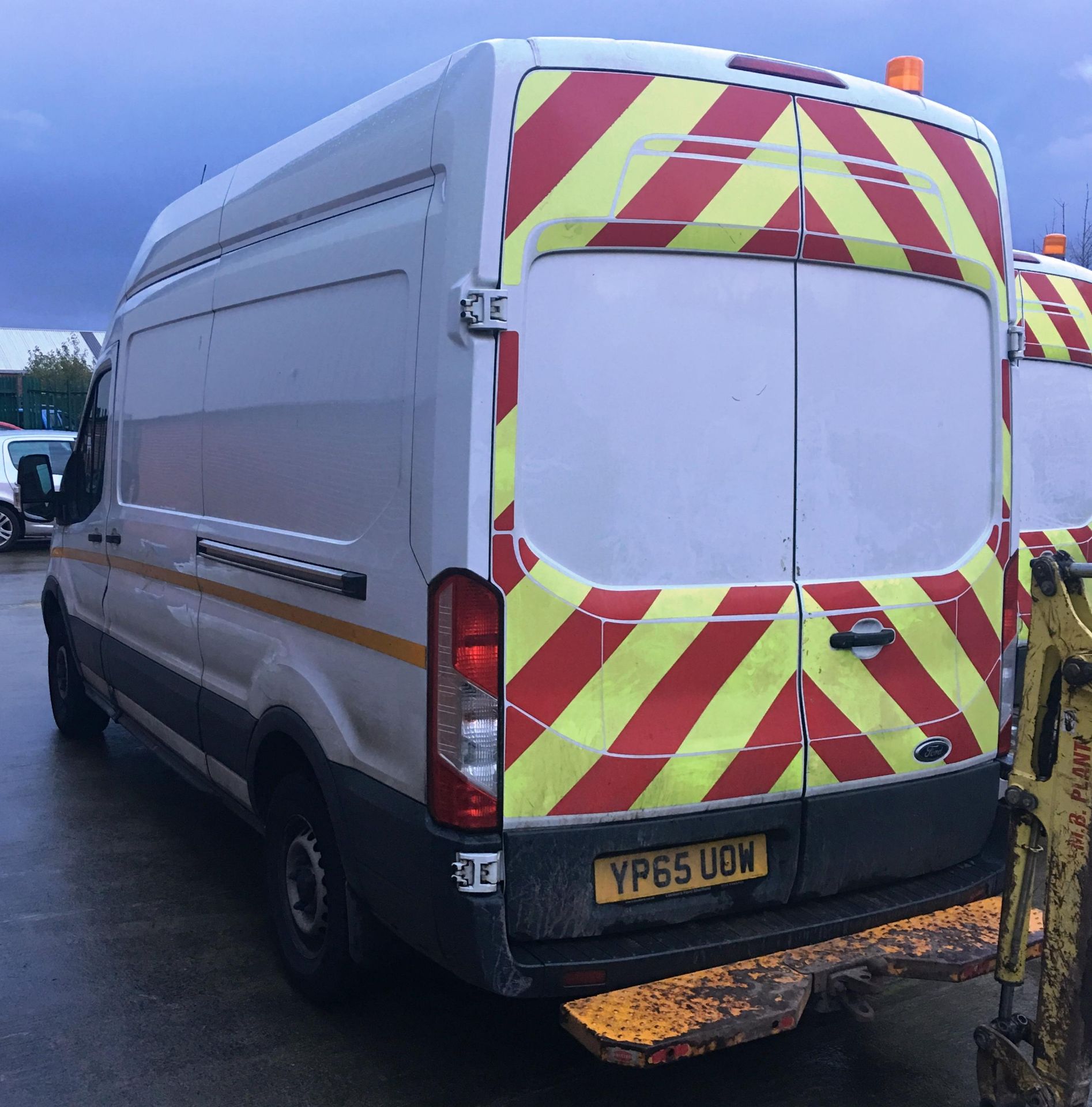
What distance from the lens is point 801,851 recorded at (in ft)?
10.5

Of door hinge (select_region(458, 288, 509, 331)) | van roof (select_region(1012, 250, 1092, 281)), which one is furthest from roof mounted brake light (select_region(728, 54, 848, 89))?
van roof (select_region(1012, 250, 1092, 281))

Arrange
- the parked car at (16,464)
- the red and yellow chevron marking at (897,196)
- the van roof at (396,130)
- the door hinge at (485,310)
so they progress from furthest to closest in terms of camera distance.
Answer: the parked car at (16,464) → the red and yellow chevron marking at (897,196) → the van roof at (396,130) → the door hinge at (485,310)

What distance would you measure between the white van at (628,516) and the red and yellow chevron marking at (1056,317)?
3.00m

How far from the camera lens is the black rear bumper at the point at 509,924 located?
2840 millimetres

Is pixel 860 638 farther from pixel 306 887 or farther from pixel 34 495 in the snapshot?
pixel 34 495

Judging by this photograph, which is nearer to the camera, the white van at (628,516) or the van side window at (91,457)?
the white van at (628,516)

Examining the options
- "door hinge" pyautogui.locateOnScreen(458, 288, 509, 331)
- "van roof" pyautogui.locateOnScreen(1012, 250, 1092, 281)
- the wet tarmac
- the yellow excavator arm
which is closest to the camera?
the yellow excavator arm

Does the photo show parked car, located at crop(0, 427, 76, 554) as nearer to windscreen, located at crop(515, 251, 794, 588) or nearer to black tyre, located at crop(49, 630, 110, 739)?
black tyre, located at crop(49, 630, 110, 739)

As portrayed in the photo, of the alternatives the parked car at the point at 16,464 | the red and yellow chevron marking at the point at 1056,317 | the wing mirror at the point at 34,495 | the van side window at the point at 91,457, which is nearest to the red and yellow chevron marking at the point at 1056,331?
the red and yellow chevron marking at the point at 1056,317

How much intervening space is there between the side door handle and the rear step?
0.77m

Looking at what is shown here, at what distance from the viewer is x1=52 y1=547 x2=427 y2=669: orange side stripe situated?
302cm

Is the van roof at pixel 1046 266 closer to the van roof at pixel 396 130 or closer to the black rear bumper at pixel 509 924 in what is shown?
the van roof at pixel 396 130

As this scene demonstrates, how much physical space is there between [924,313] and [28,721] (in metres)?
→ 6.19

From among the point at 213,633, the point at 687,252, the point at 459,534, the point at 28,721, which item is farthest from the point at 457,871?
the point at 28,721
